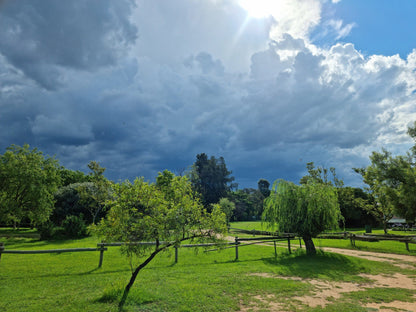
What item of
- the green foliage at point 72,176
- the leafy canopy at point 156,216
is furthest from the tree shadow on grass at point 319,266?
the green foliage at point 72,176

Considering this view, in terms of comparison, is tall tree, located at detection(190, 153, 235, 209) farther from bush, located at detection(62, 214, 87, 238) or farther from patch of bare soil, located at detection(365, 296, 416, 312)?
patch of bare soil, located at detection(365, 296, 416, 312)

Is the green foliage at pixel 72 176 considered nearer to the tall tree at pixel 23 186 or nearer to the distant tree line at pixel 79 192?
the distant tree line at pixel 79 192

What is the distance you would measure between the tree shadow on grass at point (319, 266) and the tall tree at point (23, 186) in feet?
81.8

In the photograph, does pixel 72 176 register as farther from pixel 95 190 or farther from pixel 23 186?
pixel 23 186

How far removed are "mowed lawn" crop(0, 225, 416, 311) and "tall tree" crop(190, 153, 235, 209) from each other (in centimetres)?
Result: 6328

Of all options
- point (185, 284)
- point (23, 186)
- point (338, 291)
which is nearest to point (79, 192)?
point (23, 186)

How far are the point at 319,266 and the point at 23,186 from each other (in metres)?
29.1

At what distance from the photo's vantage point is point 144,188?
255 inches

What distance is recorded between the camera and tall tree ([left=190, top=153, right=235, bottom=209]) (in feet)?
252

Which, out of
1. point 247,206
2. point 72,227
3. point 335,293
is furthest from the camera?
point 247,206

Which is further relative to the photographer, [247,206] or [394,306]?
[247,206]

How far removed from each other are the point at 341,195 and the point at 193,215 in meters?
39.3

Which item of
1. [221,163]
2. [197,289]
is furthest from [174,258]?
[221,163]

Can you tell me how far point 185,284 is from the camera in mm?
8039
